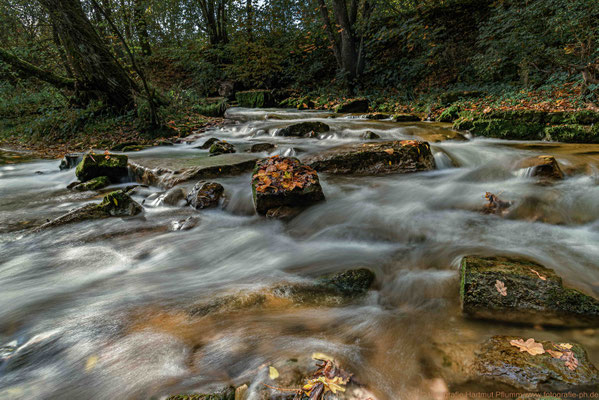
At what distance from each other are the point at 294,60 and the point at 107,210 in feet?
49.0

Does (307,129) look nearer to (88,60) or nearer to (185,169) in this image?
(185,169)

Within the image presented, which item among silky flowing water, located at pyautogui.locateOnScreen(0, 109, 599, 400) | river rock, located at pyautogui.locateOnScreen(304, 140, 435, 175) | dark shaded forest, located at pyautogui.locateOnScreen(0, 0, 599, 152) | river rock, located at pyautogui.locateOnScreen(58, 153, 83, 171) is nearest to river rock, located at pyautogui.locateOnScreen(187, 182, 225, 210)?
silky flowing water, located at pyautogui.locateOnScreen(0, 109, 599, 400)

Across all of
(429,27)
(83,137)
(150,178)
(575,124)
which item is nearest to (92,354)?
(150,178)

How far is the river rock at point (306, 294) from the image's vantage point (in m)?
2.52

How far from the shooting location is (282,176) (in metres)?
4.49

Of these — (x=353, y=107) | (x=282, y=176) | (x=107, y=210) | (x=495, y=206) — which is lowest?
(x=495, y=206)

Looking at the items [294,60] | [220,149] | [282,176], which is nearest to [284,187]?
[282,176]

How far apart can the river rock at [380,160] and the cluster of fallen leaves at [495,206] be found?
5.07 feet

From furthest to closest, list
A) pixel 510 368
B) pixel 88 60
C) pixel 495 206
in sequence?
1. pixel 88 60
2. pixel 495 206
3. pixel 510 368

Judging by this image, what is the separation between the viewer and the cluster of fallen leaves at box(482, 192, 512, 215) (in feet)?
13.1

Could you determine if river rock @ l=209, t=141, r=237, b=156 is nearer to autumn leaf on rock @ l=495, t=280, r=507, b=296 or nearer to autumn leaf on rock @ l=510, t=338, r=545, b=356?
autumn leaf on rock @ l=495, t=280, r=507, b=296

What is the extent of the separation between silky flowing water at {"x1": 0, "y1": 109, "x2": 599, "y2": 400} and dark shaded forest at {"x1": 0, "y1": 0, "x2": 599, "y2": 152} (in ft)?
14.7

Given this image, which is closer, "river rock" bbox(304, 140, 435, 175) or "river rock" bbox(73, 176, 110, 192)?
"river rock" bbox(304, 140, 435, 175)

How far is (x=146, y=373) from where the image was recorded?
187cm
